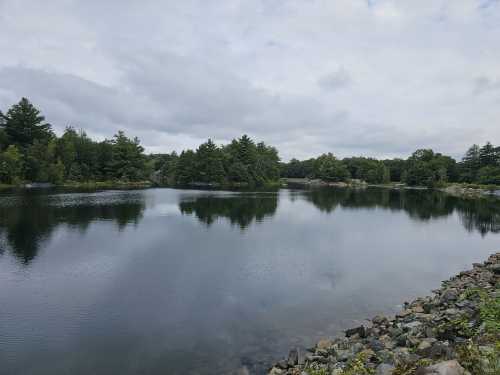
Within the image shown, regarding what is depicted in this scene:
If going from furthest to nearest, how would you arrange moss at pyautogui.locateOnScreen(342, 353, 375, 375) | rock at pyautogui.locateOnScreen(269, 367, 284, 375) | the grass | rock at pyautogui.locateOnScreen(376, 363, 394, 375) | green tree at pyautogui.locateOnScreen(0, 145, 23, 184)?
the grass
green tree at pyautogui.locateOnScreen(0, 145, 23, 184)
rock at pyautogui.locateOnScreen(269, 367, 284, 375)
moss at pyautogui.locateOnScreen(342, 353, 375, 375)
rock at pyautogui.locateOnScreen(376, 363, 394, 375)

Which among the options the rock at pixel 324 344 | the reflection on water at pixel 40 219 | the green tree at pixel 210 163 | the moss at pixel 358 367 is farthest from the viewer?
the green tree at pixel 210 163

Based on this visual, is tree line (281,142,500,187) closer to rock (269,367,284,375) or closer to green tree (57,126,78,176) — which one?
green tree (57,126,78,176)

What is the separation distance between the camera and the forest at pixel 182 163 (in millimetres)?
64000

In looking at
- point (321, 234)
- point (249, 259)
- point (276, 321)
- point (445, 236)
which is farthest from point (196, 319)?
point (445, 236)

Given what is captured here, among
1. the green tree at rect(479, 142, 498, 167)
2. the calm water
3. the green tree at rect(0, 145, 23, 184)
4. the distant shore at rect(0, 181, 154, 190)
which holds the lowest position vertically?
the calm water

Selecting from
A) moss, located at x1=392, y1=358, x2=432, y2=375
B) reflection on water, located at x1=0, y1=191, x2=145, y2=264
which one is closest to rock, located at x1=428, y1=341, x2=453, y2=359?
moss, located at x1=392, y1=358, x2=432, y2=375

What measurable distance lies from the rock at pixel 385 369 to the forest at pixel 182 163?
67.2 meters

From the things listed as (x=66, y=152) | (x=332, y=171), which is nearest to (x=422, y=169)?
(x=332, y=171)

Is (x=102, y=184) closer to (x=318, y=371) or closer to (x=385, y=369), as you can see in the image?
(x=318, y=371)

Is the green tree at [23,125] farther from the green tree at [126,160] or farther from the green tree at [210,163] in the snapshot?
the green tree at [210,163]

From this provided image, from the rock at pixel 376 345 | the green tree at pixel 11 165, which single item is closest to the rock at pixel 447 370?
the rock at pixel 376 345

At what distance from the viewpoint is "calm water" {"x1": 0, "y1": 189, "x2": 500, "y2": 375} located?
26.7 feet

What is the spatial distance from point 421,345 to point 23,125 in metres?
79.6

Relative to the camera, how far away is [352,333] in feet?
28.6
